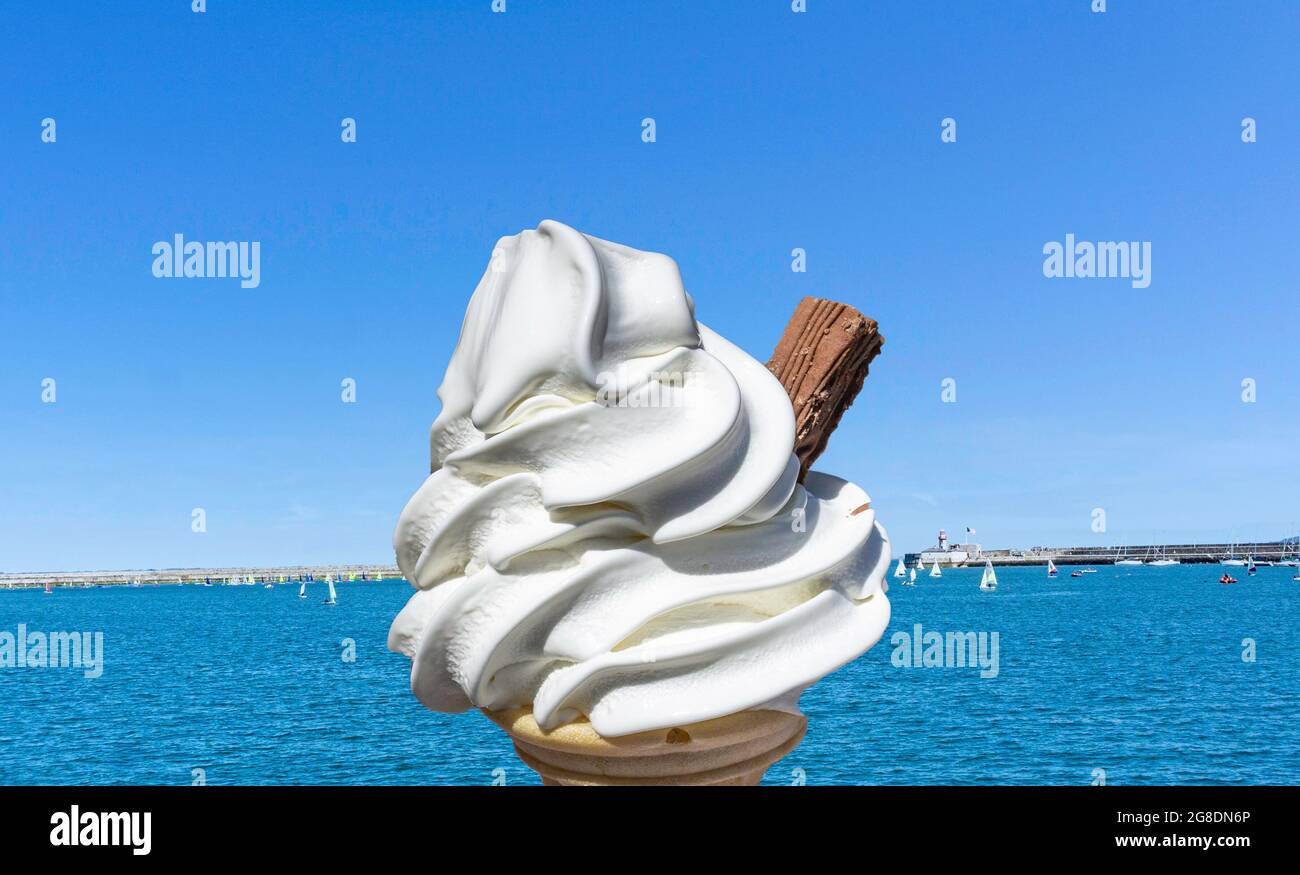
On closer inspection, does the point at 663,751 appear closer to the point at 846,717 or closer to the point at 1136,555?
the point at 846,717

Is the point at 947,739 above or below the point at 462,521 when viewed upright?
below

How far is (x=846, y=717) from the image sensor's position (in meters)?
22.2

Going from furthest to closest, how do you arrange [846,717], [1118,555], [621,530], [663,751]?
[1118,555] → [846,717] → [621,530] → [663,751]

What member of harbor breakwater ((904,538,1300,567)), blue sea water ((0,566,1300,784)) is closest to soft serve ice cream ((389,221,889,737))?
blue sea water ((0,566,1300,784))

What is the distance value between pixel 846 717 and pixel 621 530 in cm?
2143

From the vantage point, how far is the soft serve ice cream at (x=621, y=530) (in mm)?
2475

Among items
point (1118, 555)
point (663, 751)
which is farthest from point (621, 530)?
point (1118, 555)

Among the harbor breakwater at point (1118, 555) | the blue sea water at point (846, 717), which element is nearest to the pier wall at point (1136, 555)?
the harbor breakwater at point (1118, 555)

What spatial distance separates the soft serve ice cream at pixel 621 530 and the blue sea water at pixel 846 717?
0.78 meters

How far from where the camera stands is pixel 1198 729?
21766 millimetres

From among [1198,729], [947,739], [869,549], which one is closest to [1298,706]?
[1198,729]
